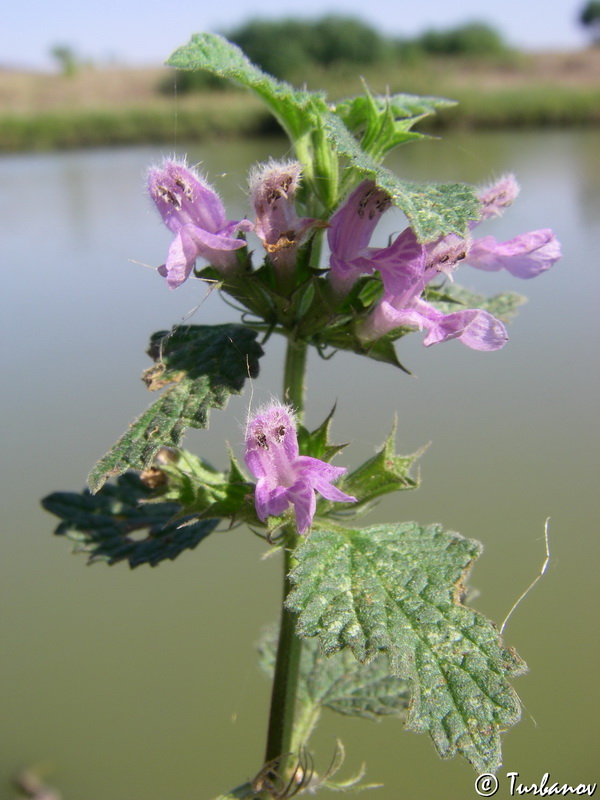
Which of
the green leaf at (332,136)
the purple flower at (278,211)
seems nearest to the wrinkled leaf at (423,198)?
the green leaf at (332,136)

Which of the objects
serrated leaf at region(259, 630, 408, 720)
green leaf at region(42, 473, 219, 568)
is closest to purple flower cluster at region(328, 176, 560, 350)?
green leaf at region(42, 473, 219, 568)

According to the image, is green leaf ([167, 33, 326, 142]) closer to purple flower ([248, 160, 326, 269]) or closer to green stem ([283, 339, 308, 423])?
purple flower ([248, 160, 326, 269])

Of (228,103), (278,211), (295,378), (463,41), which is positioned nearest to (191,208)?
(278,211)

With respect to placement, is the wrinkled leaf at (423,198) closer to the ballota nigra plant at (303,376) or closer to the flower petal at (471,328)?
the ballota nigra plant at (303,376)

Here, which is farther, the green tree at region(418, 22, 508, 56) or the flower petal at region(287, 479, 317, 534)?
the green tree at region(418, 22, 508, 56)

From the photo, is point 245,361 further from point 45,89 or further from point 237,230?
point 45,89

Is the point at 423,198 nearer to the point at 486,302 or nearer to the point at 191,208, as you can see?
the point at 191,208
